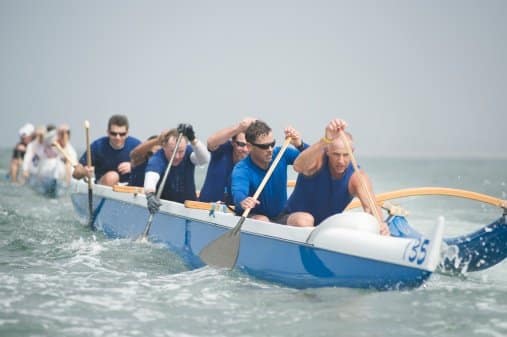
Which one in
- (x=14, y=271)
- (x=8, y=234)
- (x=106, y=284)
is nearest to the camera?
(x=106, y=284)

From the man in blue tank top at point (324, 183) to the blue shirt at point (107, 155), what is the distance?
4.45 meters

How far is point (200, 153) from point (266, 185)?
1.78m

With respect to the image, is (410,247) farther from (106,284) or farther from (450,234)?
(450,234)

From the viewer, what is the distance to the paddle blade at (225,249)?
6285 mm

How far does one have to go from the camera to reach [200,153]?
8.30 m

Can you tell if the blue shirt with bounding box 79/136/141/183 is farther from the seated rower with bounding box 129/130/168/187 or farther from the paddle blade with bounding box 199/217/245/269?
the paddle blade with bounding box 199/217/245/269

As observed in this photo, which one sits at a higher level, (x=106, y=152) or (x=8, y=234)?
(x=106, y=152)

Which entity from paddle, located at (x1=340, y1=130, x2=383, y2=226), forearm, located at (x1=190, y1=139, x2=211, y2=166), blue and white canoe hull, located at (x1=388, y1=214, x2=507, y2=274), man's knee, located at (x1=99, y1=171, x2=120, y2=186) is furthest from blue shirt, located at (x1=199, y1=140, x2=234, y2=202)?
man's knee, located at (x1=99, y1=171, x2=120, y2=186)

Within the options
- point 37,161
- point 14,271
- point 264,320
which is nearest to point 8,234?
point 14,271

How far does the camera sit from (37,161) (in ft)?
55.6

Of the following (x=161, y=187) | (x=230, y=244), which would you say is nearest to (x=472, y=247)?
(x=230, y=244)

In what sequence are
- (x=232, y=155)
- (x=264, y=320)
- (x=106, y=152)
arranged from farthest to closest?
1. (x=106, y=152)
2. (x=232, y=155)
3. (x=264, y=320)

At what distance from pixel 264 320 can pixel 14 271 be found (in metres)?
2.72

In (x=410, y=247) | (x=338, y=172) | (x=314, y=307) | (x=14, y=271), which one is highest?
(x=338, y=172)
